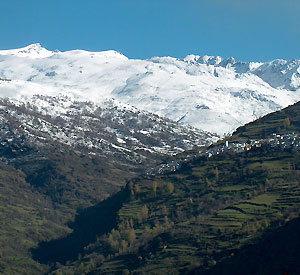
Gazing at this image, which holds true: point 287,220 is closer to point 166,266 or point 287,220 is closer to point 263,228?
point 263,228

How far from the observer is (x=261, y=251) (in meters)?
181

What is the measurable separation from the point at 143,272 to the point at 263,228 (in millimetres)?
39348

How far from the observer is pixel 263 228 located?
655 feet

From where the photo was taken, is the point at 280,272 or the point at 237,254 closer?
the point at 280,272

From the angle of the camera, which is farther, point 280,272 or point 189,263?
point 189,263

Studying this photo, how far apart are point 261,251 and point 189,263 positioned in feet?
81.1

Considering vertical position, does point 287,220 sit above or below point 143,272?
above

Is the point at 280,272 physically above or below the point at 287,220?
below

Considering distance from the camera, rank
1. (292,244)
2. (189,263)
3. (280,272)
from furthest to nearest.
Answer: (189,263) → (292,244) → (280,272)

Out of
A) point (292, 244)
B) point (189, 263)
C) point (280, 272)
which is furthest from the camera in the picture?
point (189, 263)

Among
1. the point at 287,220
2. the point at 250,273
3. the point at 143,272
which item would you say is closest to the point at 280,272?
the point at 250,273

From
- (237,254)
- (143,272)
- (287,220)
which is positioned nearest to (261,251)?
(237,254)

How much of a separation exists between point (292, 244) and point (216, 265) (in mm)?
22464

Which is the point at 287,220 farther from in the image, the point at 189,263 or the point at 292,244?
the point at 189,263
